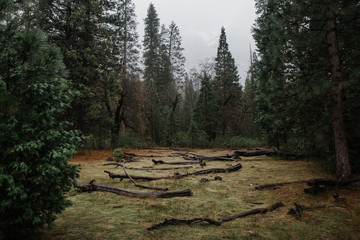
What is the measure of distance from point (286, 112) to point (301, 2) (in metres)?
3.35

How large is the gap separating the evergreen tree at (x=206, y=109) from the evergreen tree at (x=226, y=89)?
1716mm

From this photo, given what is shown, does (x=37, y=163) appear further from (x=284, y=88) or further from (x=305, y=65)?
(x=305, y=65)

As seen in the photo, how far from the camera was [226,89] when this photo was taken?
95.1 feet

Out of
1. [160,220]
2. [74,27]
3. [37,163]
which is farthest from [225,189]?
[74,27]

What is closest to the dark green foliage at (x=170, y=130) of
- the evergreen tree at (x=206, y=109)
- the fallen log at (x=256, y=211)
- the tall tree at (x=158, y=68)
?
the tall tree at (x=158, y=68)

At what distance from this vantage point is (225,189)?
6.03 metres

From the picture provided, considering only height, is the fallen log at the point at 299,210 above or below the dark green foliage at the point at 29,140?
below

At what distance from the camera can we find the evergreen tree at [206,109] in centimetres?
2717

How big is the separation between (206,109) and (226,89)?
448 cm

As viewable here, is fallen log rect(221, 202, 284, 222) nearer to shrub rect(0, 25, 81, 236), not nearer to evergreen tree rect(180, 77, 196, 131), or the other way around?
shrub rect(0, 25, 81, 236)

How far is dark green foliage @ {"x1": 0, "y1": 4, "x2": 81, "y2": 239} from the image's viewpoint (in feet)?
8.45

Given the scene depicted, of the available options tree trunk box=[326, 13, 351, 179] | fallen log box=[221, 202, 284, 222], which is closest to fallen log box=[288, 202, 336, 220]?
fallen log box=[221, 202, 284, 222]

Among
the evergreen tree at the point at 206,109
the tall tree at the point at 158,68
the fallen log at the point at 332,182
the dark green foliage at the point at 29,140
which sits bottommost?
the fallen log at the point at 332,182

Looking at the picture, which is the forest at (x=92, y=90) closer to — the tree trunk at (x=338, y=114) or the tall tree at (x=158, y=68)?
the tree trunk at (x=338, y=114)
